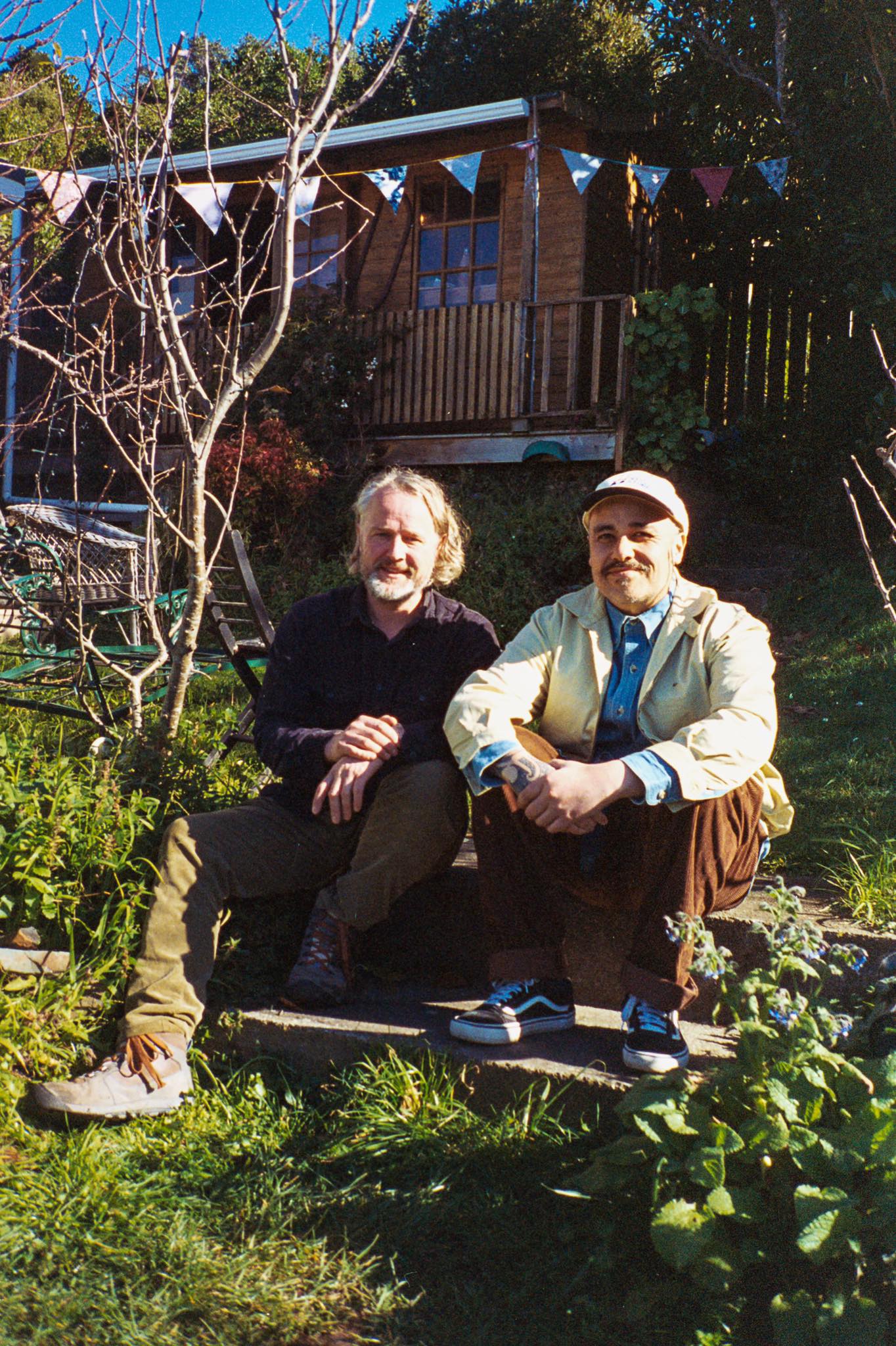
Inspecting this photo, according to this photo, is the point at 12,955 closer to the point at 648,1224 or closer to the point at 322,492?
the point at 648,1224

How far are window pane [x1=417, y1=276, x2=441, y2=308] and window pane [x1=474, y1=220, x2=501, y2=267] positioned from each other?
520mm

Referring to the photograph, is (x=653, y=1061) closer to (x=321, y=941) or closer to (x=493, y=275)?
(x=321, y=941)

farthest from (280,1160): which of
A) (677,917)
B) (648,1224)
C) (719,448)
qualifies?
(719,448)

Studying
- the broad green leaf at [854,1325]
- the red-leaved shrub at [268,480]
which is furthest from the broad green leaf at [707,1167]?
the red-leaved shrub at [268,480]

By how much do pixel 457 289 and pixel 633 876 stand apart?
10351 millimetres

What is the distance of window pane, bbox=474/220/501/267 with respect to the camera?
39.0ft

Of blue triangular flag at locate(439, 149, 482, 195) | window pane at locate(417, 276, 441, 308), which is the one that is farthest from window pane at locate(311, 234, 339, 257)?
blue triangular flag at locate(439, 149, 482, 195)

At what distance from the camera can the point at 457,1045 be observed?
8.84 feet

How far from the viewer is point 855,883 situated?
343 centimetres

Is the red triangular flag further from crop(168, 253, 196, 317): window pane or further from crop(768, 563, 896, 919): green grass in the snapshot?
crop(168, 253, 196, 317): window pane

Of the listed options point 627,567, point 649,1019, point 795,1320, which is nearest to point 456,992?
point 649,1019

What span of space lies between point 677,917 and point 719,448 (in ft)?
30.3

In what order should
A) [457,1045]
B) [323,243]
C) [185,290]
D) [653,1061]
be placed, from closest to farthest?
[653,1061] → [457,1045] → [323,243] → [185,290]

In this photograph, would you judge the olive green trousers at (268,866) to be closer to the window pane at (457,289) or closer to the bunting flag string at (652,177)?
the bunting flag string at (652,177)
